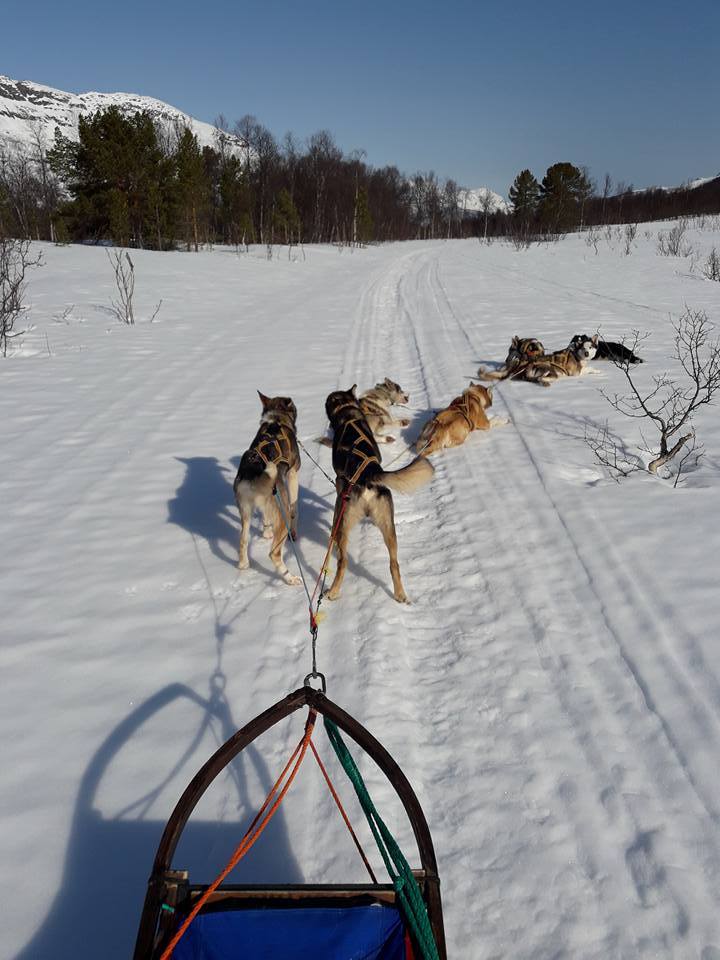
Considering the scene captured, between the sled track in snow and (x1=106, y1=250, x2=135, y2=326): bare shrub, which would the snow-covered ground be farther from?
(x1=106, y1=250, x2=135, y2=326): bare shrub

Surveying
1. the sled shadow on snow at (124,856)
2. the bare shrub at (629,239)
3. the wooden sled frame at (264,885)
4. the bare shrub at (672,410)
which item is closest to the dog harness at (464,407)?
the bare shrub at (672,410)

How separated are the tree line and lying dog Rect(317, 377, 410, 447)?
56.0 feet

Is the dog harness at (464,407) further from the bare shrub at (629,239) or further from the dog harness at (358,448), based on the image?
the bare shrub at (629,239)

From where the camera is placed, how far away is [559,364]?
7.86 m

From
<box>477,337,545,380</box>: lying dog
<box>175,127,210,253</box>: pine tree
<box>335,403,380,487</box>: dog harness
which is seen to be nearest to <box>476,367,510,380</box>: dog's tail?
<box>477,337,545,380</box>: lying dog

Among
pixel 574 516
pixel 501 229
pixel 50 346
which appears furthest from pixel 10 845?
pixel 501 229

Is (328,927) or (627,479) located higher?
(627,479)

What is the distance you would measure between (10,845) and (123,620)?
4.38ft

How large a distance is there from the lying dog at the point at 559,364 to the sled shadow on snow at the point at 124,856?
6703mm

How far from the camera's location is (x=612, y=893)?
1876mm

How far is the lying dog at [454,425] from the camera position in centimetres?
555

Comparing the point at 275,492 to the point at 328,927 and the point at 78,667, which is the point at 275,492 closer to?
the point at 78,667

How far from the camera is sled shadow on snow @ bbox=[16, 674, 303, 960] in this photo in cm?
184

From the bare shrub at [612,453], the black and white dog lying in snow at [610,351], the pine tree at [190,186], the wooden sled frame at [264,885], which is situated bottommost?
the wooden sled frame at [264,885]
